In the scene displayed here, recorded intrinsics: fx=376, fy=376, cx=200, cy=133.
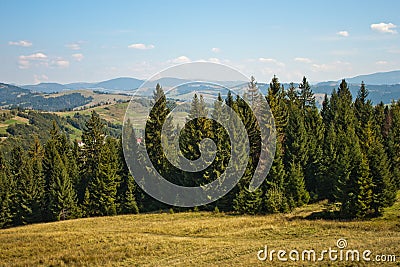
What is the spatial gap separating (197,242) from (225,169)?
18611 mm

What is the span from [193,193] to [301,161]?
1533cm

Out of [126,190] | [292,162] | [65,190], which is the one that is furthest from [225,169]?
[65,190]

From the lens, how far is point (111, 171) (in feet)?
175

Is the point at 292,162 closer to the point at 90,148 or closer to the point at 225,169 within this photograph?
the point at 225,169

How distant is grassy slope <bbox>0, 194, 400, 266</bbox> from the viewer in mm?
23172

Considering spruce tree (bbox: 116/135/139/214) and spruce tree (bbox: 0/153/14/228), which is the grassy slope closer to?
spruce tree (bbox: 116/135/139/214)

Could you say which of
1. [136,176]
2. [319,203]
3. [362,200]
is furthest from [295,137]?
[136,176]

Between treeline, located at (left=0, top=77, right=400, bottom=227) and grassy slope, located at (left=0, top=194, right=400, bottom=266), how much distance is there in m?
5.65

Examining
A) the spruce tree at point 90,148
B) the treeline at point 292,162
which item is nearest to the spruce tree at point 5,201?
the spruce tree at point 90,148

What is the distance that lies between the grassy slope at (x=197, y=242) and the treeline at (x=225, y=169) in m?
5.65

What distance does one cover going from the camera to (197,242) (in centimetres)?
2794

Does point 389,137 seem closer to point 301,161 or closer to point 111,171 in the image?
point 301,161

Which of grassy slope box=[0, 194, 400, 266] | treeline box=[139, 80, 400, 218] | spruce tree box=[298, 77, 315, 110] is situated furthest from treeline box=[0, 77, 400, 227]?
spruce tree box=[298, 77, 315, 110]

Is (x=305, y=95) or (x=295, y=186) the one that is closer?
(x=295, y=186)
